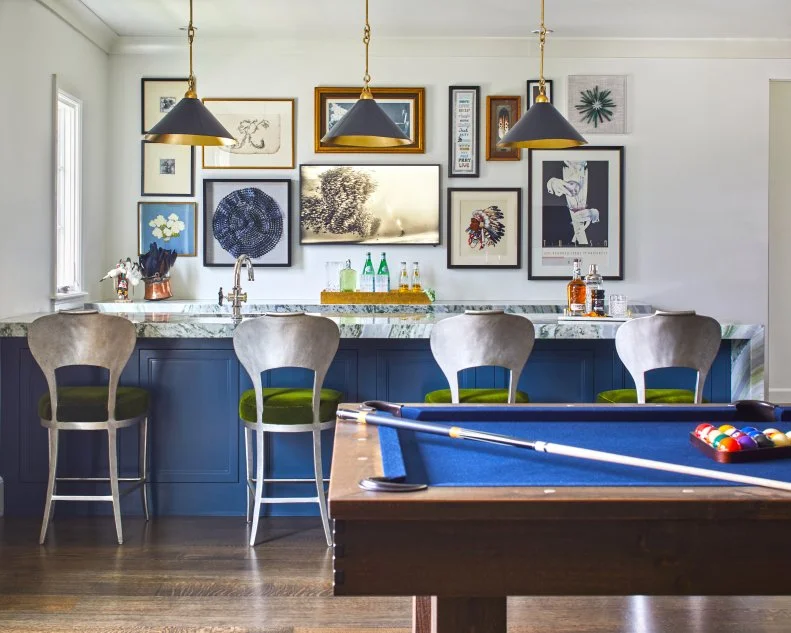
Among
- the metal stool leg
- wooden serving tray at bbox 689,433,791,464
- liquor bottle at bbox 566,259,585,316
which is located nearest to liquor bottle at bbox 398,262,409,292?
liquor bottle at bbox 566,259,585,316

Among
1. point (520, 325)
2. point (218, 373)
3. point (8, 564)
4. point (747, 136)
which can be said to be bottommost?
point (8, 564)

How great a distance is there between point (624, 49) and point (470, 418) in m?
4.72

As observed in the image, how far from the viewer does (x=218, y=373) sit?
4184mm

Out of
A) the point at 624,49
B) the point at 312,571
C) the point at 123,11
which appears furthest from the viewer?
the point at 624,49

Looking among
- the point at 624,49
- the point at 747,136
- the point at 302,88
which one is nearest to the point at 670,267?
the point at 747,136

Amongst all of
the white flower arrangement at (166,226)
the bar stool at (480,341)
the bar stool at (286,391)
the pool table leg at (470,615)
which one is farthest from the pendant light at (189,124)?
the pool table leg at (470,615)

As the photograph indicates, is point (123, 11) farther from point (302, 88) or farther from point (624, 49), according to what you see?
point (624, 49)

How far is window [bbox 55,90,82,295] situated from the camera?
224 inches

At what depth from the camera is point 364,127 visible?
4184mm

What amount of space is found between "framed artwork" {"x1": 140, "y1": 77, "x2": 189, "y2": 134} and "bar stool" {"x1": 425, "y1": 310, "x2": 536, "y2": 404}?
3.64 m

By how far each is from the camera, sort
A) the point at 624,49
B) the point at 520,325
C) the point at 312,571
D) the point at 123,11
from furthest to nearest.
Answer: the point at 624,49 < the point at 123,11 < the point at 520,325 < the point at 312,571

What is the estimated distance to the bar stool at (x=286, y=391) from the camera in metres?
3.64

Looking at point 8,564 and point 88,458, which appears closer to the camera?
point 8,564

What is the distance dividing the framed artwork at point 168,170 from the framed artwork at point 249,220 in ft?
0.46
